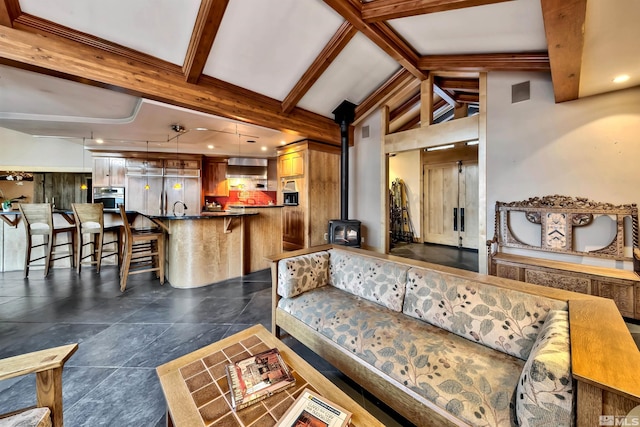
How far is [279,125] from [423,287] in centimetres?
342

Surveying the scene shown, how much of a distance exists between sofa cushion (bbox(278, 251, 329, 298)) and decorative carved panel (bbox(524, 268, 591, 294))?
8.65 feet

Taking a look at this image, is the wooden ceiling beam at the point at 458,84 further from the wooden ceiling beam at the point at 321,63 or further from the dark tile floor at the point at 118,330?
the dark tile floor at the point at 118,330

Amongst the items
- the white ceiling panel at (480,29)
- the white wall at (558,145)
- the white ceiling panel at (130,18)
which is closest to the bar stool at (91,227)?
the white ceiling panel at (130,18)

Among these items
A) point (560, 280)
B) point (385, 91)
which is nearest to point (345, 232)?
point (385, 91)

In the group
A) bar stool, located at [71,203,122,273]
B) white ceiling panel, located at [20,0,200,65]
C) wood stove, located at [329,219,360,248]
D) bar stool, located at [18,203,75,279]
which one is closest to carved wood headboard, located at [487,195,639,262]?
wood stove, located at [329,219,360,248]

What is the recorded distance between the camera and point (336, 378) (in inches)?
66.8

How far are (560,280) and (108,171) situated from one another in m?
9.13

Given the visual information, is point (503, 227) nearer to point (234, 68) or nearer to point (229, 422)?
Answer: point (229, 422)

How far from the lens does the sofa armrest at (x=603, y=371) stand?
71 centimetres

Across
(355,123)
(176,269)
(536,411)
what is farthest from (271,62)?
(536,411)

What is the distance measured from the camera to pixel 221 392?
1037mm

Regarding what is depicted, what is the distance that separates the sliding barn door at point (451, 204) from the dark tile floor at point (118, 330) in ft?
15.6

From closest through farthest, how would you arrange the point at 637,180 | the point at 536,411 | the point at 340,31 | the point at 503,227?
1. the point at 536,411
2. the point at 637,180
3. the point at 340,31
4. the point at 503,227

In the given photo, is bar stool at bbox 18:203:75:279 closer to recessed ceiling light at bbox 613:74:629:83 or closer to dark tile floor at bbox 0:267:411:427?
dark tile floor at bbox 0:267:411:427
